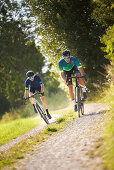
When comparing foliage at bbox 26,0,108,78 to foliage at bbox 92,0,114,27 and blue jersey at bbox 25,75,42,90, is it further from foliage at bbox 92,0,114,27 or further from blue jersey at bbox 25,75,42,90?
blue jersey at bbox 25,75,42,90

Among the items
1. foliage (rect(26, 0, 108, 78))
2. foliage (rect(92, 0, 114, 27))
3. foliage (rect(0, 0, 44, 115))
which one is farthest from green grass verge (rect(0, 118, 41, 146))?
foliage (rect(0, 0, 44, 115))

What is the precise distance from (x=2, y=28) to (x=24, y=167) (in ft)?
65.2

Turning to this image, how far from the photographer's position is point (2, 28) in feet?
72.2

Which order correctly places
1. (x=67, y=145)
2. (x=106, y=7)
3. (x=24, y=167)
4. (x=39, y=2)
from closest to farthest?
(x=24, y=167)
(x=67, y=145)
(x=106, y=7)
(x=39, y=2)

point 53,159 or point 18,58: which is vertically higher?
point 18,58

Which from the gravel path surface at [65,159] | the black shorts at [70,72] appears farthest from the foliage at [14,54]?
the gravel path surface at [65,159]

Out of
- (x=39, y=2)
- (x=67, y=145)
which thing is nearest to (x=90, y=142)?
(x=67, y=145)

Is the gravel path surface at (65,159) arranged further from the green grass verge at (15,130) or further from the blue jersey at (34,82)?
the blue jersey at (34,82)

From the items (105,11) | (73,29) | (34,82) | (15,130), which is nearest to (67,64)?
(34,82)

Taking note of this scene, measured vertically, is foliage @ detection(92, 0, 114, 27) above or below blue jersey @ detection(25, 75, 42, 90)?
above

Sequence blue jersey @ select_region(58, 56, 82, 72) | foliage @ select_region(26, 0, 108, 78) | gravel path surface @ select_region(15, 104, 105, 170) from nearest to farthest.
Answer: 1. gravel path surface @ select_region(15, 104, 105, 170)
2. blue jersey @ select_region(58, 56, 82, 72)
3. foliage @ select_region(26, 0, 108, 78)

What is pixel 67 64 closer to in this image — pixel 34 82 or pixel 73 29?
pixel 34 82

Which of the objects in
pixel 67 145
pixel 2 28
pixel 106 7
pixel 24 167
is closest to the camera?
pixel 24 167

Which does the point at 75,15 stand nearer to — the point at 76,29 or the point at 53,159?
the point at 76,29
